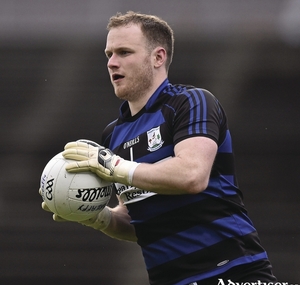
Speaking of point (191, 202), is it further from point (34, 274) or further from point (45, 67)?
point (45, 67)

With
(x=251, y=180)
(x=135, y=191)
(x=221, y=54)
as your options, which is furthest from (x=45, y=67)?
(x=135, y=191)

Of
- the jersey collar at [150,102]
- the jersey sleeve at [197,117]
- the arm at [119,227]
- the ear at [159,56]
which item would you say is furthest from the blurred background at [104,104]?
the jersey sleeve at [197,117]

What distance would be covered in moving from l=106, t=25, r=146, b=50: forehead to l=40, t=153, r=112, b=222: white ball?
59 cm

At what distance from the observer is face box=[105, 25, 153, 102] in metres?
2.64

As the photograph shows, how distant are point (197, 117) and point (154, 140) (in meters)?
0.23

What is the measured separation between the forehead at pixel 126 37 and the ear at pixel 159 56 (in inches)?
3.0

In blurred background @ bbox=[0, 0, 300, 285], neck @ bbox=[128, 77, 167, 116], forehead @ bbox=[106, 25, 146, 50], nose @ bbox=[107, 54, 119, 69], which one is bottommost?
blurred background @ bbox=[0, 0, 300, 285]

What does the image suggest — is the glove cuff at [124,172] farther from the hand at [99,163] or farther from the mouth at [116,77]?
the mouth at [116,77]

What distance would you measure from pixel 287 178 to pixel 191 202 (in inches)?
123

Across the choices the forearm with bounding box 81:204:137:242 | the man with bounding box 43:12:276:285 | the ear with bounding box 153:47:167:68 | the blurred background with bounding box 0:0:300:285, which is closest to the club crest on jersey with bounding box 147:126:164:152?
the man with bounding box 43:12:276:285

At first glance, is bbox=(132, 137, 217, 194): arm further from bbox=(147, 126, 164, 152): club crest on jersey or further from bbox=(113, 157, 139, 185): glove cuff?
bbox=(147, 126, 164, 152): club crest on jersey

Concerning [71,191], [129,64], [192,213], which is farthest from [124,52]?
[192,213]

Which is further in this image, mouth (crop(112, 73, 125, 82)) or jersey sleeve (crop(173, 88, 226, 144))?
mouth (crop(112, 73, 125, 82))

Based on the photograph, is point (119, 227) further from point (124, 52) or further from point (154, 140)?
point (124, 52)
